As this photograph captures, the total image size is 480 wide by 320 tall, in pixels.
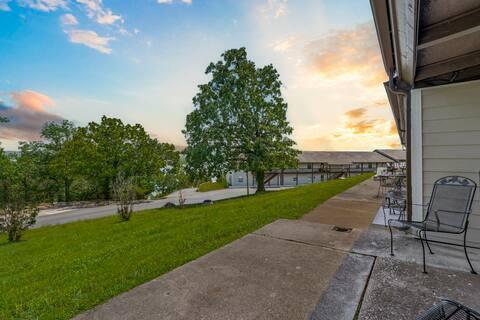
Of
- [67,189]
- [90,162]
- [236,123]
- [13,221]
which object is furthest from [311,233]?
[67,189]

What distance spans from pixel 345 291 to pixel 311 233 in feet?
6.27

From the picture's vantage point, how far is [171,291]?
→ 230 cm

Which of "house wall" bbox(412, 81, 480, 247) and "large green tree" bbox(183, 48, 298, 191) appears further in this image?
"large green tree" bbox(183, 48, 298, 191)

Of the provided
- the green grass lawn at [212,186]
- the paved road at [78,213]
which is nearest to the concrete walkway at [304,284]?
the paved road at [78,213]

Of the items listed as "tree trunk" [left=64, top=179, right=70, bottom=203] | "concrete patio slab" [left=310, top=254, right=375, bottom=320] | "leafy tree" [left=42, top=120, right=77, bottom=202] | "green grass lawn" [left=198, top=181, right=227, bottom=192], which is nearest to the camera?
"concrete patio slab" [left=310, top=254, right=375, bottom=320]

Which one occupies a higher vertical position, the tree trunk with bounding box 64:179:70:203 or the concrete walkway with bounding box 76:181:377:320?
the concrete walkway with bounding box 76:181:377:320

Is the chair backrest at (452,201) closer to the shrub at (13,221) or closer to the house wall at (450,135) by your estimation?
the house wall at (450,135)

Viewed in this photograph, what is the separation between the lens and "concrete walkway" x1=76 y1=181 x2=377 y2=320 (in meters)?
1.94

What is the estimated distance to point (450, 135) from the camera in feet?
10.9

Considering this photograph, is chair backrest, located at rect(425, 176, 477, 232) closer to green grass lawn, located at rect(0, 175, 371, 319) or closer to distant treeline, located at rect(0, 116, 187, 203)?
green grass lawn, located at rect(0, 175, 371, 319)

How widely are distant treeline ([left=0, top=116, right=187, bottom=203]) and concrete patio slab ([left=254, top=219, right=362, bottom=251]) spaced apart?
16.2 metres

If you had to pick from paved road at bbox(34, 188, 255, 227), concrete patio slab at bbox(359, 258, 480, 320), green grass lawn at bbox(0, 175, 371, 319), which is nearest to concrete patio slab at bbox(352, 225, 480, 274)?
concrete patio slab at bbox(359, 258, 480, 320)

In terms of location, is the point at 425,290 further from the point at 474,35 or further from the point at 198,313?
the point at 474,35

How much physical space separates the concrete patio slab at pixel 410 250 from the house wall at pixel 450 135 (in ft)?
1.38
